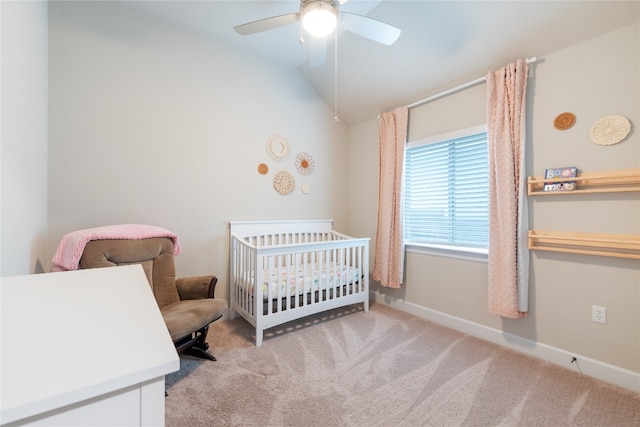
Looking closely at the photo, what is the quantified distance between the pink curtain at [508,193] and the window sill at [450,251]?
180 millimetres

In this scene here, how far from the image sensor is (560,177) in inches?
72.9

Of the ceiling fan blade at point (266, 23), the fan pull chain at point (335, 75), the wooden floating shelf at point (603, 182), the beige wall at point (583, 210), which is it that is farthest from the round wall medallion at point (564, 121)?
the ceiling fan blade at point (266, 23)

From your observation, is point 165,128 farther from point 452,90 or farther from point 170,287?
point 452,90

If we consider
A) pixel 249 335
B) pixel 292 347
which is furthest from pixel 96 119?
pixel 292 347

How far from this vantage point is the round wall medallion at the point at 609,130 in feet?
5.42

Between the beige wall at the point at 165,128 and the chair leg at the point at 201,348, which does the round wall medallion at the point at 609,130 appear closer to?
the beige wall at the point at 165,128

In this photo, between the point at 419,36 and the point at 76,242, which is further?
the point at 419,36

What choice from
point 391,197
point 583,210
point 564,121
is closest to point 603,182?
point 583,210

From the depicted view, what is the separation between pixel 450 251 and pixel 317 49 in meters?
2.05

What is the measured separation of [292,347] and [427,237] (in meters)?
1.73

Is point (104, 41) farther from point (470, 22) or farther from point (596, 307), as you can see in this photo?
point (596, 307)

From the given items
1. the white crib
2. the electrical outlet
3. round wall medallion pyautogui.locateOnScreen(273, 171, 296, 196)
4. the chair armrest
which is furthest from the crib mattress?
the electrical outlet

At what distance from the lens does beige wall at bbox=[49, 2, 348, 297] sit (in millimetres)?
2043

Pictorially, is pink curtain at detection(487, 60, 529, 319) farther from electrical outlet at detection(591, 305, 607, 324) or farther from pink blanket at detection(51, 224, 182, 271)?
pink blanket at detection(51, 224, 182, 271)
